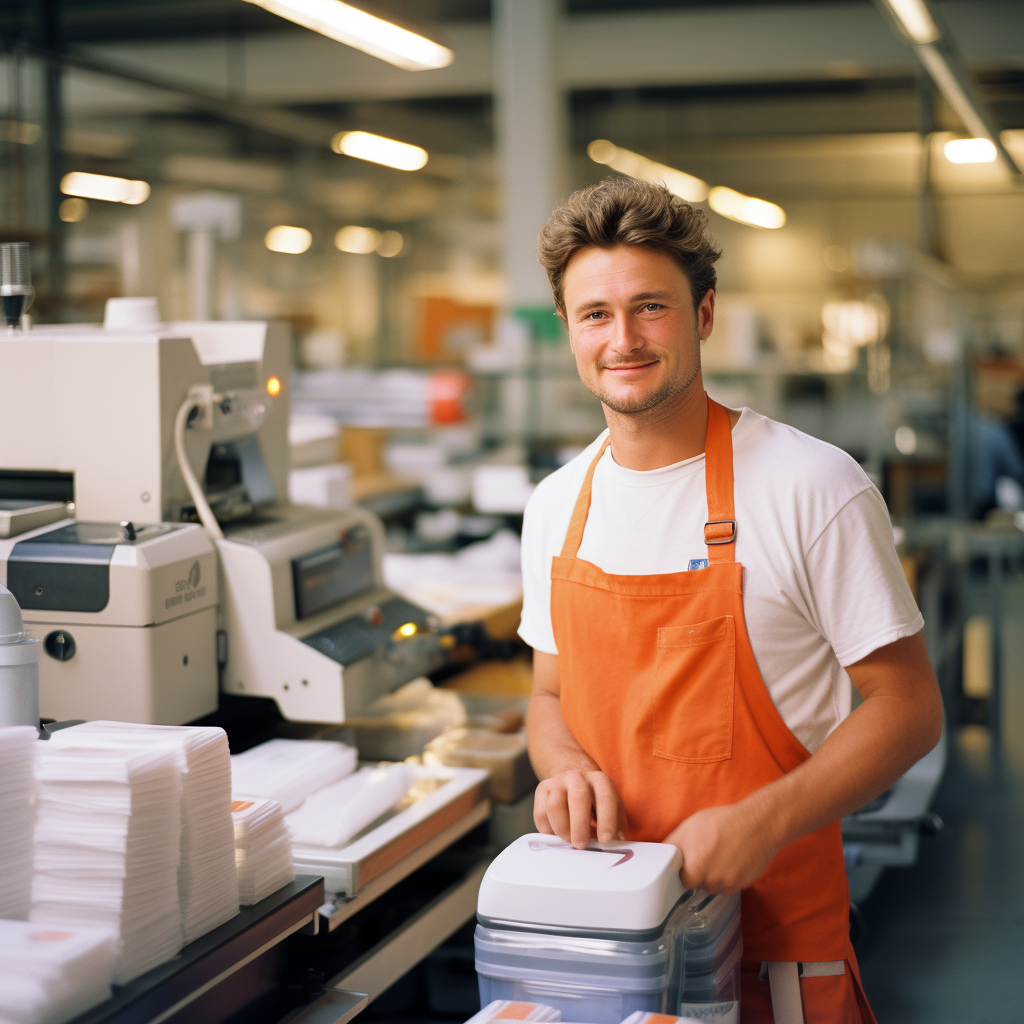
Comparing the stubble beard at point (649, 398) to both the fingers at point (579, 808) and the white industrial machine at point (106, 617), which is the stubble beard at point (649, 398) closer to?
the fingers at point (579, 808)

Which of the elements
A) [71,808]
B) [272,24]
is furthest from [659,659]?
[272,24]

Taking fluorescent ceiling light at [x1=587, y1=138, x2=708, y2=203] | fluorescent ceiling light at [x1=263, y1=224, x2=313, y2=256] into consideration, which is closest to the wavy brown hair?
fluorescent ceiling light at [x1=587, y1=138, x2=708, y2=203]

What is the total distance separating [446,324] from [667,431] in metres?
8.87

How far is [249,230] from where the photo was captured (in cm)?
1298

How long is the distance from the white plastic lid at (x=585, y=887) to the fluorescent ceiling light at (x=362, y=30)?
275 cm

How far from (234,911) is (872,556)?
Answer: 0.91m

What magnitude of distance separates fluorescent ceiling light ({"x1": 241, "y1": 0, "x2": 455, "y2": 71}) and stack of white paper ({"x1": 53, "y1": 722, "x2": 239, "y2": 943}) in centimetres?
255

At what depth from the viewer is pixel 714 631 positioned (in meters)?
1.55

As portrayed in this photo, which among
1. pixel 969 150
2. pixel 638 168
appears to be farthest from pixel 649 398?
pixel 638 168

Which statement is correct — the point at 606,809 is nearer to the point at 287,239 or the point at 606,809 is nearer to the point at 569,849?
the point at 569,849

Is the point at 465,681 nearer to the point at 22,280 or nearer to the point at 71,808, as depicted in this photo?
the point at 22,280

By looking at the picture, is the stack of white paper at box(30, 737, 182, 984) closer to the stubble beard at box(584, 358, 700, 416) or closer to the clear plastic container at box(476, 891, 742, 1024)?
the clear plastic container at box(476, 891, 742, 1024)

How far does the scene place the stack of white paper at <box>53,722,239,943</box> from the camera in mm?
1382

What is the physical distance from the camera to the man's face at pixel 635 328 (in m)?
1.56
